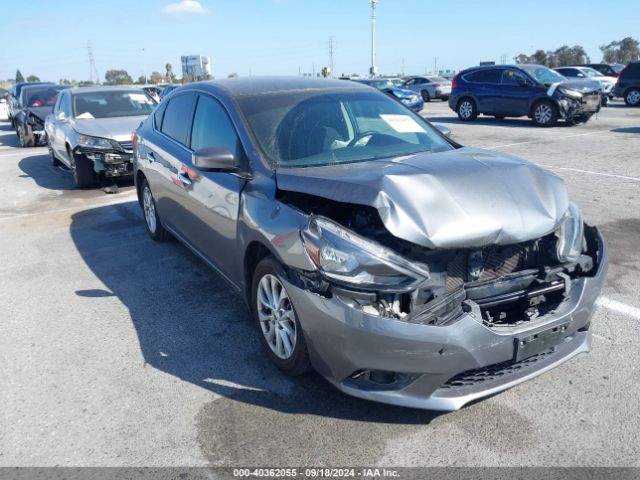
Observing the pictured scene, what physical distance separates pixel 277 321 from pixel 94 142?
6.65 m

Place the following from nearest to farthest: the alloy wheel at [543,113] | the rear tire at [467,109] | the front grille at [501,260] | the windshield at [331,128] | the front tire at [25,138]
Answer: the front grille at [501,260], the windshield at [331,128], the front tire at [25,138], the alloy wheel at [543,113], the rear tire at [467,109]

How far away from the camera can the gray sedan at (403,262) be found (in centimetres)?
262

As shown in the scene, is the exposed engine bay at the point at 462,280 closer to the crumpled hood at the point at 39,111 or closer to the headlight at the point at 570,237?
the headlight at the point at 570,237

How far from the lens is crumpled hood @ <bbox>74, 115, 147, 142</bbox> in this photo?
28.6 ft

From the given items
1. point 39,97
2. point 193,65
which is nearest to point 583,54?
point 193,65

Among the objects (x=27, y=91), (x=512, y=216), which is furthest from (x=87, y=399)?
(x=27, y=91)

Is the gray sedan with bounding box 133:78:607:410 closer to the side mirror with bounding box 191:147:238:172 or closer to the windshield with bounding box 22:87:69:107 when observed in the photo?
the side mirror with bounding box 191:147:238:172

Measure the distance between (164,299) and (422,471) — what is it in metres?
2.75

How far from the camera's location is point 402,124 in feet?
13.9

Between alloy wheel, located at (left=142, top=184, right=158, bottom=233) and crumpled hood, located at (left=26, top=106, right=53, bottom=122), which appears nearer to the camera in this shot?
alloy wheel, located at (left=142, top=184, right=158, bottom=233)

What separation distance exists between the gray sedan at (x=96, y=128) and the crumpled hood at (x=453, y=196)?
20.5ft

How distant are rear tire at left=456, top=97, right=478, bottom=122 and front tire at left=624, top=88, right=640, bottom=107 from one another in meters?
8.85

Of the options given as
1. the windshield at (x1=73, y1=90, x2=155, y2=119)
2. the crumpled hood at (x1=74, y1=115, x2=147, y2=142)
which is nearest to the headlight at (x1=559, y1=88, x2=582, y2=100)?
the windshield at (x1=73, y1=90, x2=155, y2=119)

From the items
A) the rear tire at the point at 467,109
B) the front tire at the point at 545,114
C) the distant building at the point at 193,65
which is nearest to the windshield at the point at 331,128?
the front tire at the point at 545,114
